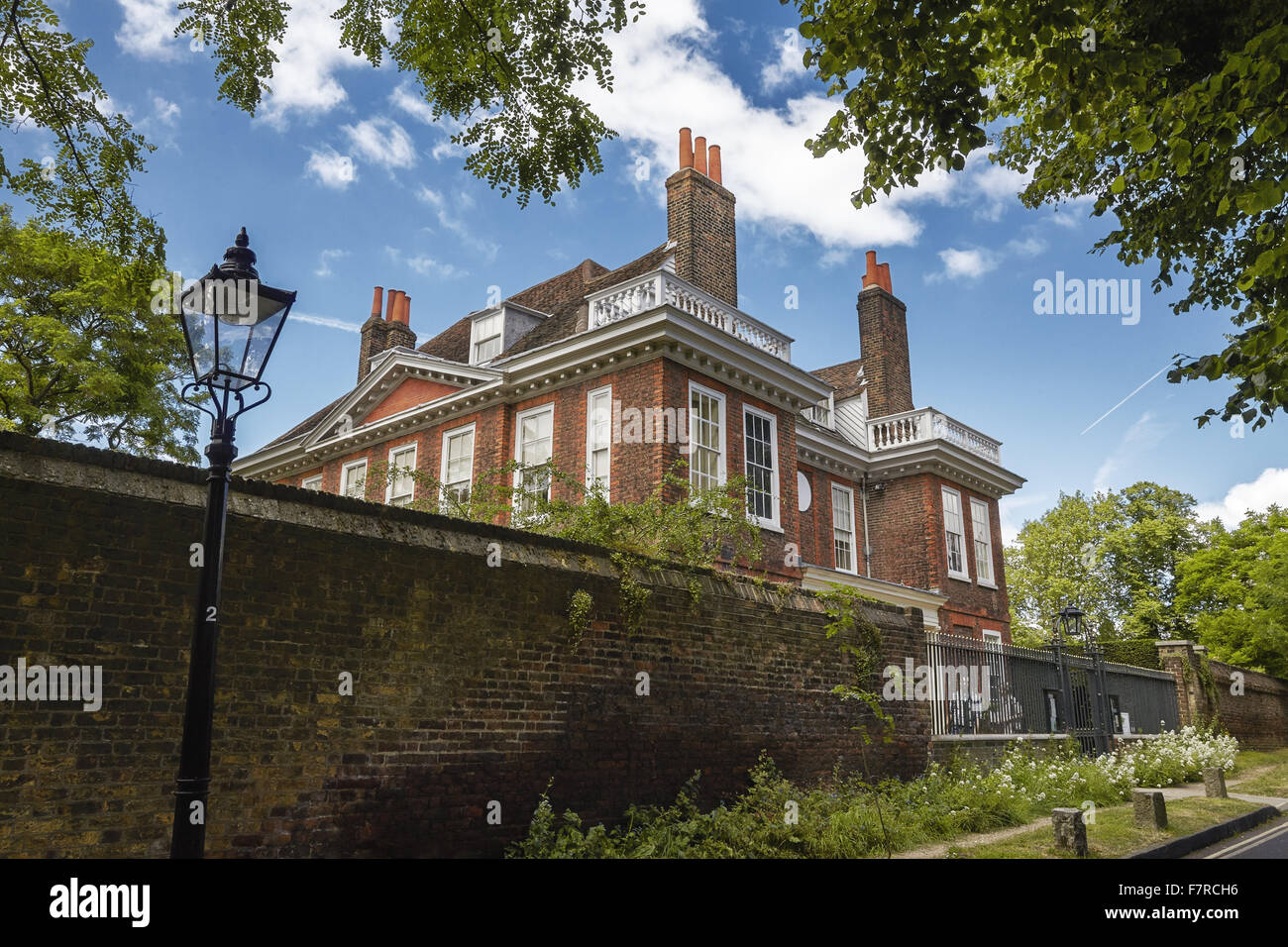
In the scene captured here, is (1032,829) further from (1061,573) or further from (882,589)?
(1061,573)

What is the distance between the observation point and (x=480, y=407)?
748 inches

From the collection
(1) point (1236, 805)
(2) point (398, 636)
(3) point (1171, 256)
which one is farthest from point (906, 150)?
(1) point (1236, 805)

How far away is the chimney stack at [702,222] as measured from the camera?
1836 cm

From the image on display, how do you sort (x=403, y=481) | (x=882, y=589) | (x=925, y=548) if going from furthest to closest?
(x=925, y=548) → (x=403, y=481) → (x=882, y=589)

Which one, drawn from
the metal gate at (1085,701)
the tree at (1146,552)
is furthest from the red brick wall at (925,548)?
the tree at (1146,552)

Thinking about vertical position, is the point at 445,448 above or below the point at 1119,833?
above

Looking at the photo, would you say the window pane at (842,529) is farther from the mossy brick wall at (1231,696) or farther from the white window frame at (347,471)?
the white window frame at (347,471)

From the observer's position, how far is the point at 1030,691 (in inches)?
639

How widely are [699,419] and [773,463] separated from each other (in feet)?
8.26

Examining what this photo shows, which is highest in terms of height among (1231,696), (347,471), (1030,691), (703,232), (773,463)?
(703,232)

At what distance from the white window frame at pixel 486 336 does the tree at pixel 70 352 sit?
1045 centimetres

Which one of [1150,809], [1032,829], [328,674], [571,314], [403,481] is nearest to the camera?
[328,674]

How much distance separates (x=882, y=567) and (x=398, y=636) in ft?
64.7

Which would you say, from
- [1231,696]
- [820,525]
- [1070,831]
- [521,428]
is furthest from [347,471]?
[1231,696]
